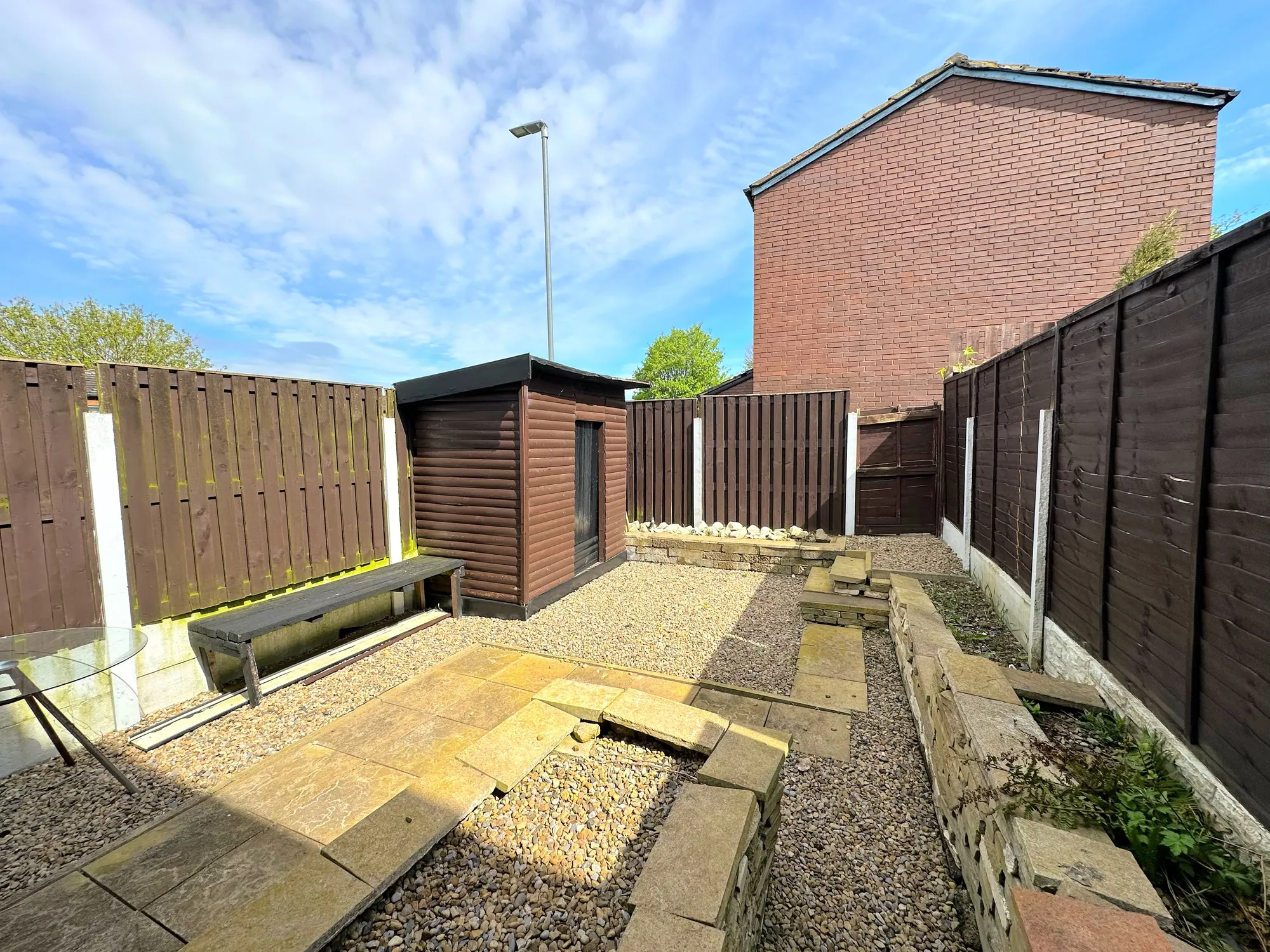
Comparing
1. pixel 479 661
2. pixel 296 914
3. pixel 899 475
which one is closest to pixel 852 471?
pixel 899 475

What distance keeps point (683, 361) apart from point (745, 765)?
116 ft

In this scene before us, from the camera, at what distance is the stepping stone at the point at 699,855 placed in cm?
146

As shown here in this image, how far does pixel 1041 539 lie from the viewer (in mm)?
3596

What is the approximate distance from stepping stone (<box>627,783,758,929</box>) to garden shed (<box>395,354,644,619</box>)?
12.1 feet

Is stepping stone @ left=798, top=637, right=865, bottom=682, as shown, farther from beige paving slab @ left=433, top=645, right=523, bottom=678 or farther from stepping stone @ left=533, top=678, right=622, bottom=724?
beige paving slab @ left=433, top=645, right=523, bottom=678

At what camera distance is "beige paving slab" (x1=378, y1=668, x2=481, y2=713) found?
3270mm

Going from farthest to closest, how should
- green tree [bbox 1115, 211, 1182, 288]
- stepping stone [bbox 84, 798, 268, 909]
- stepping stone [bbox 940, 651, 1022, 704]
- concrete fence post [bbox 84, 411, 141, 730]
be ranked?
green tree [bbox 1115, 211, 1182, 288]
concrete fence post [bbox 84, 411, 141, 730]
stepping stone [bbox 940, 651, 1022, 704]
stepping stone [bbox 84, 798, 268, 909]

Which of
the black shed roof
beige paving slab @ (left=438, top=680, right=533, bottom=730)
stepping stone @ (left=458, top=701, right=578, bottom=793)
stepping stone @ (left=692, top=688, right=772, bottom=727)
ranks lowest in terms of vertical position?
stepping stone @ (left=692, top=688, right=772, bottom=727)

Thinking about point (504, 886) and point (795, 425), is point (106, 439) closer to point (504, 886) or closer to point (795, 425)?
point (504, 886)

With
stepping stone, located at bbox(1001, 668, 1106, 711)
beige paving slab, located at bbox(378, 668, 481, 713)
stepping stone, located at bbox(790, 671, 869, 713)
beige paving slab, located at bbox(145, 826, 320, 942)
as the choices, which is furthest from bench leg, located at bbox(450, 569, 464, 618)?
stepping stone, located at bbox(1001, 668, 1106, 711)

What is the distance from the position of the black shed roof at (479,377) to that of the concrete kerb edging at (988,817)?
13.4ft

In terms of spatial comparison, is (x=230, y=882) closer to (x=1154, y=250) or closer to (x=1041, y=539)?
(x=1041, y=539)

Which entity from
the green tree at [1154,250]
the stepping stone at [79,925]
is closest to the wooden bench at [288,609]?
the stepping stone at [79,925]

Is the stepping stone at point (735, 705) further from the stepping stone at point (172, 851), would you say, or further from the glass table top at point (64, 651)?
the glass table top at point (64, 651)
